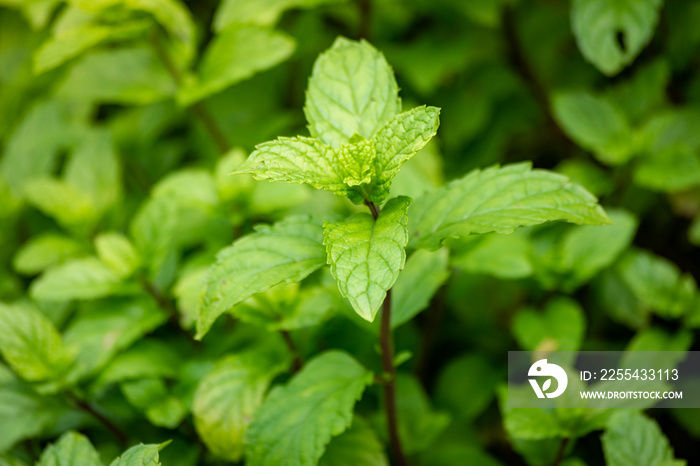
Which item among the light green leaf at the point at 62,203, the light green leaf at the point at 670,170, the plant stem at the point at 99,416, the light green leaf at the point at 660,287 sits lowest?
the plant stem at the point at 99,416

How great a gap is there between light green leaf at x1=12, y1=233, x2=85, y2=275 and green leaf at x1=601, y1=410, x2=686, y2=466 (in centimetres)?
145

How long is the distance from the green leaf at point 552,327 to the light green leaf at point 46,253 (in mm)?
1262

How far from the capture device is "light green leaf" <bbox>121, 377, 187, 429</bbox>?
4.23ft

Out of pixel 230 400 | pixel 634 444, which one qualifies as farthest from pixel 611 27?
pixel 230 400

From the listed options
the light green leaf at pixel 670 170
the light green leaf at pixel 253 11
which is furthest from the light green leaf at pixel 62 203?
the light green leaf at pixel 670 170

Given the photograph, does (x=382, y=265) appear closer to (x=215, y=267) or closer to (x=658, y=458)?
(x=215, y=267)

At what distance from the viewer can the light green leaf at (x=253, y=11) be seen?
5.33ft

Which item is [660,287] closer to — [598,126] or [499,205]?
[598,126]

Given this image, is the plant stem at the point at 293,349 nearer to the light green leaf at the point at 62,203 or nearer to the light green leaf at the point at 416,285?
the light green leaf at the point at 416,285

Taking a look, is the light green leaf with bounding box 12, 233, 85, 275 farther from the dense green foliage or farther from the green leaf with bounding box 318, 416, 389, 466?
the green leaf with bounding box 318, 416, 389, 466

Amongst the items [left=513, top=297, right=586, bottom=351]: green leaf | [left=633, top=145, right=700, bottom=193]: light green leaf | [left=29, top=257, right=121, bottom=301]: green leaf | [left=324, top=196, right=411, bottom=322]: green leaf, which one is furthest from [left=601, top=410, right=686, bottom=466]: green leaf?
[left=29, top=257, right=121, bottom=301]: green leaf

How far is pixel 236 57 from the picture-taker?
5.41 ft

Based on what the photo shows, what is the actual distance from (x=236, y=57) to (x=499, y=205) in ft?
3.30

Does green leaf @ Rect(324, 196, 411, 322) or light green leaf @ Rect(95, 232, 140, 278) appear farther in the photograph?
light green leaf @ Rect(95, 232, 140, 278)
